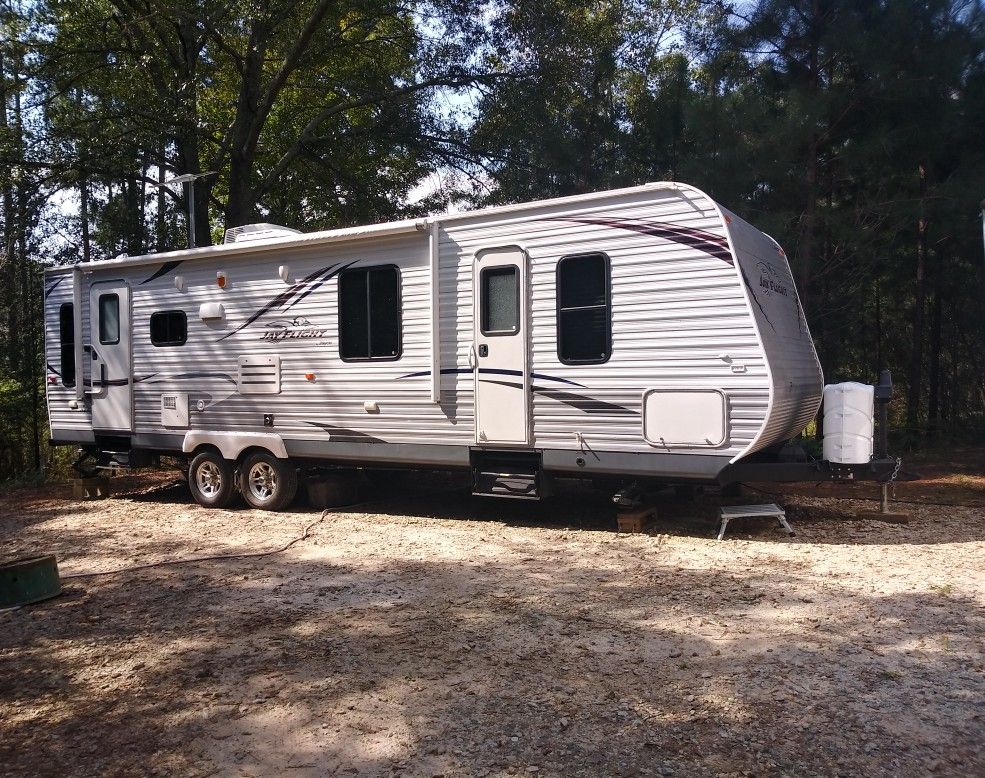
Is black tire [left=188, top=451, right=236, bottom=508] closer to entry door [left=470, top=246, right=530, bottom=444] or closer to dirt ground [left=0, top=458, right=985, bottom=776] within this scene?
dirt ground [left=0, top=458, right=985, bottom=776]

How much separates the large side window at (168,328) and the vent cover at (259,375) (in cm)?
94

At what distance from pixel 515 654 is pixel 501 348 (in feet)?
11.7

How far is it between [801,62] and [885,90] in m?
1.30

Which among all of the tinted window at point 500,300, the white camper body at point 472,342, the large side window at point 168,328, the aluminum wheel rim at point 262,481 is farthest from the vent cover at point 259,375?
the tinted window at point 500,300

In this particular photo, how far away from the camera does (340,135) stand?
1577 cm

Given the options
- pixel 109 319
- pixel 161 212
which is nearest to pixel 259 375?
pixel 109 319

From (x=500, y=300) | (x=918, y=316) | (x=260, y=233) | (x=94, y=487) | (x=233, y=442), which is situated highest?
(x=260, y=233)

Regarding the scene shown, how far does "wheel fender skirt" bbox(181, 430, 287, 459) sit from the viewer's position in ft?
29.3

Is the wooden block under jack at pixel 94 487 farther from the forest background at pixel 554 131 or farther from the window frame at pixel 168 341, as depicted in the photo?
the forest background at pixel 554 131

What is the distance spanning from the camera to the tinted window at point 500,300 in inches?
299

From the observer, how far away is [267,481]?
30.3 feet

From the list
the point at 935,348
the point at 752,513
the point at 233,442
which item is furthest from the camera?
the point at 935,348

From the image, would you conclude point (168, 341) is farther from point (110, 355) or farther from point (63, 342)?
point (63, 342)

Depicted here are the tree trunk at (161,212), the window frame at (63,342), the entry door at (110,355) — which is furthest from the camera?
the tree trunk at (161,212)
